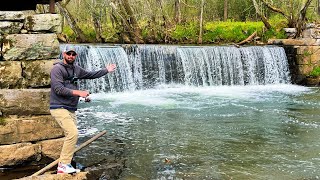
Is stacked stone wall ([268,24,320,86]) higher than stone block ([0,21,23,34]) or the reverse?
the reverse

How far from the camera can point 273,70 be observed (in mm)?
19859

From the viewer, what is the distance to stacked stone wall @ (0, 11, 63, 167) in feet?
20.4

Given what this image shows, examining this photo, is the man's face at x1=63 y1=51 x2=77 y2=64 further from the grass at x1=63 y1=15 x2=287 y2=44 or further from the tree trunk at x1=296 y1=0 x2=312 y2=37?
the grass at x1=63 y1=15 x2=287 y2=44

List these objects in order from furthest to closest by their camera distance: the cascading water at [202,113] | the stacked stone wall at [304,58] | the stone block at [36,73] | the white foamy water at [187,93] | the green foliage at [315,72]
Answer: the stacked stone wall at [304,58] < the green foliage at [315,72] < the white foamy water at [187,93] < the cascading water at [202,113] < the stone block at [36,73]

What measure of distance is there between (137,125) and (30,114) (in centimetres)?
438

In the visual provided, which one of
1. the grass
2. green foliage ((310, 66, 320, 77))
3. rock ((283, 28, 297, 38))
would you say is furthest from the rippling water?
the grass

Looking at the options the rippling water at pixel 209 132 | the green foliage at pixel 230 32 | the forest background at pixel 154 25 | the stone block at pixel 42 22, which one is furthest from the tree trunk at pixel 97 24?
the stone block at pixel 42 22

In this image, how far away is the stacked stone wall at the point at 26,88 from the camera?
20.4 feet

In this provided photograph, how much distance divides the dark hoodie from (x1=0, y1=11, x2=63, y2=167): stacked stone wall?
59 cm

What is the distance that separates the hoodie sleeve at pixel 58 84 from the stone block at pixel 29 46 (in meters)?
0.77

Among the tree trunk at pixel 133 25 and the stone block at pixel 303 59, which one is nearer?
the stone block at pixel 303 59

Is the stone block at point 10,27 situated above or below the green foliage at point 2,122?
above

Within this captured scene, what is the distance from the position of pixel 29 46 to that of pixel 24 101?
77cm

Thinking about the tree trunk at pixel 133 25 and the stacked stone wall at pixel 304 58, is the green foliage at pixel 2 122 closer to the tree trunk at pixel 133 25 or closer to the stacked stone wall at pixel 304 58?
the stacked stone wall at pixel 304 58
